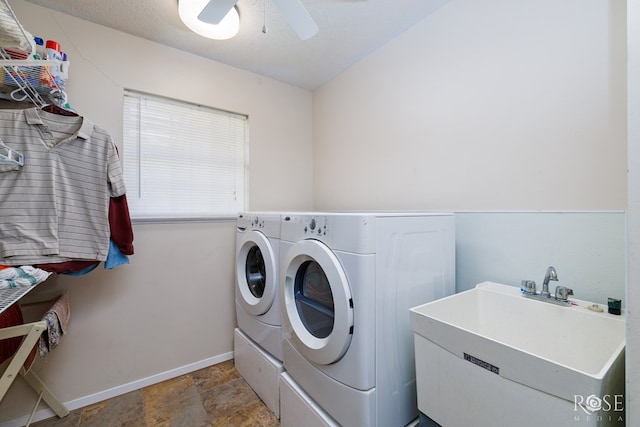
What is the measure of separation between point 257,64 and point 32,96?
1430mm

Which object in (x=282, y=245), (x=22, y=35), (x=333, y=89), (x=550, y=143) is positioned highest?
(x=333, y=89)

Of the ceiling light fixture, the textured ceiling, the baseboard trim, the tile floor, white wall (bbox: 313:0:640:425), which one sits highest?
the textured ceiling

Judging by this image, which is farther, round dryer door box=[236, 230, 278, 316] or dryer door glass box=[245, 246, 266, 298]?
dryer door glass box=[245, 246, 266, 298]

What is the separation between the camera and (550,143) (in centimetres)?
118

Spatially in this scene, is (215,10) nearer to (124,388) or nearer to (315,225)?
(315,225)

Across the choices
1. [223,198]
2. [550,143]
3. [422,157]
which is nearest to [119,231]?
[223,198]

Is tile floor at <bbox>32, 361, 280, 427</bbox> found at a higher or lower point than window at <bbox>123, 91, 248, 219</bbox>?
lower

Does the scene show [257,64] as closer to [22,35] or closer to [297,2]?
[297,2]

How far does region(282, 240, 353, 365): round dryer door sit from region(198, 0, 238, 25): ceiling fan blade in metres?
1.12

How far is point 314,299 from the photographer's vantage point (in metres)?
1.37

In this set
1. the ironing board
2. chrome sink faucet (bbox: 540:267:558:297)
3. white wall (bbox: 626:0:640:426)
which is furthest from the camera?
chrome sink faucet (bbox: 540:267:558:297)

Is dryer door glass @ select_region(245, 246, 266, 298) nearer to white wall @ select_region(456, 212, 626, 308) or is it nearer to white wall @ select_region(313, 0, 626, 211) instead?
white wall @ select_region(313, 0, 626, 211)
